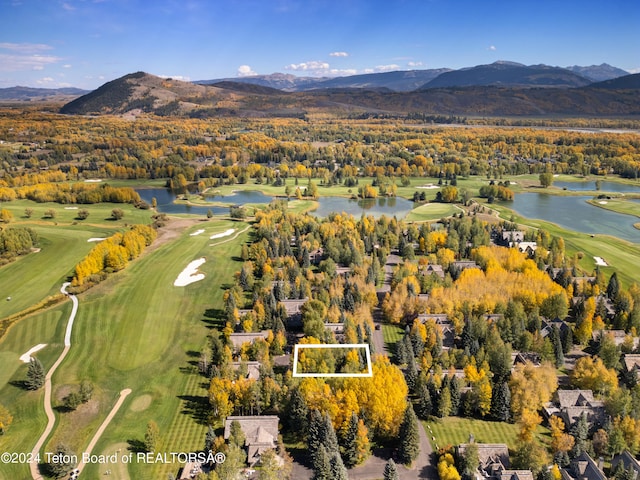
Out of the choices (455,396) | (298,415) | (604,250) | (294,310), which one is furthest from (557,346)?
(604,250)

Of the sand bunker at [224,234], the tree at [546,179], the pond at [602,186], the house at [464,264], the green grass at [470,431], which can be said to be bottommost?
the green grass at [470,431]

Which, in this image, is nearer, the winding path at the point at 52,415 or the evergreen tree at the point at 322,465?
the evergreen tree at the point at 322,465

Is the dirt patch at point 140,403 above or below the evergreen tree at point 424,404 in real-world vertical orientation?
below

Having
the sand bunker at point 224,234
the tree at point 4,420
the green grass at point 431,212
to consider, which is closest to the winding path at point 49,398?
the tree at point 4,420

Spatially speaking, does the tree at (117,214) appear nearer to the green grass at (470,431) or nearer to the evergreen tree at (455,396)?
the green grass at (470,431)

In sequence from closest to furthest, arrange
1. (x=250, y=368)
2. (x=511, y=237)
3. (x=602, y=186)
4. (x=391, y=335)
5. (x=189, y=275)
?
(x=250, y=368), (x=391, y=335), (x=189, y=275), (x=511, y=237), (x=602, y=186)

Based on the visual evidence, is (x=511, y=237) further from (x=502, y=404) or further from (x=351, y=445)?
(x=351, y=445)
